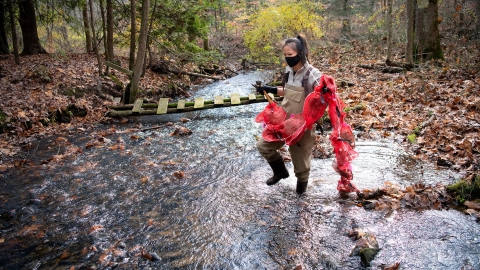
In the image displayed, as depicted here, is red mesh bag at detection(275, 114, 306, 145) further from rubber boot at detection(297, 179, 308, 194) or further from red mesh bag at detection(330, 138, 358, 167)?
rubber boot at detection(297, 179, 308, 194)

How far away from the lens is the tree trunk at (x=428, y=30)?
11.0 m

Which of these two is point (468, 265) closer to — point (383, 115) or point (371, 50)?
point (383, 115)

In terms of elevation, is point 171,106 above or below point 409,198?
above

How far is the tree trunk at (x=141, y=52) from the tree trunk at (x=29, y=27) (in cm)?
700

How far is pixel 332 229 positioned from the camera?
12.0ft

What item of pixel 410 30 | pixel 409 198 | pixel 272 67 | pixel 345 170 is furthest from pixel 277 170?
pixel 272 67

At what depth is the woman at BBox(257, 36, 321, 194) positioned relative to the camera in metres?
3.79

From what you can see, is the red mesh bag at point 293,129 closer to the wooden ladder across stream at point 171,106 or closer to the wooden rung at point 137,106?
the wooden ladder across stream at point 171,106

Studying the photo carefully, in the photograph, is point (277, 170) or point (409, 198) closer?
point (409, 198)

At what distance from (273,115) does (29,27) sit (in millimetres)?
14075

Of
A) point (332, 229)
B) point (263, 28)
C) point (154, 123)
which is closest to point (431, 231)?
point (332, 229)

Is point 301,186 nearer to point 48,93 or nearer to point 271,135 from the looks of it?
point 271,135

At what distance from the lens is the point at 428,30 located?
1114 centimetres

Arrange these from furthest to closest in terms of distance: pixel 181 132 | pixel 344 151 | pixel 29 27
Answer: pixel 29 27 < pixel 181 132 < pixel 344 151
